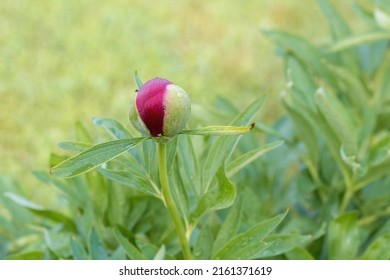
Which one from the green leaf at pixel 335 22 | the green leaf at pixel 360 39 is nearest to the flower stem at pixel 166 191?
the green leaf at pixel 360 39

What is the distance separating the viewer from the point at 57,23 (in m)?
3.63

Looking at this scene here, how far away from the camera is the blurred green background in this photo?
3.14 meters

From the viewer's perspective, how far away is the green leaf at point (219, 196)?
0.96 metres

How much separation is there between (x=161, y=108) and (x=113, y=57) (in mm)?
2668

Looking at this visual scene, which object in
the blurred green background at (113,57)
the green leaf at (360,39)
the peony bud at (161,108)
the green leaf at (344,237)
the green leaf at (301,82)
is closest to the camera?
the peony bud at (161,108)

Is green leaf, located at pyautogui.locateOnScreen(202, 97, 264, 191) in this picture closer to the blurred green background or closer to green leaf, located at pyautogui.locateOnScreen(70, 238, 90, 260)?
green leaf, located at pyautogui.locateOnScreen(70, 238, 90, 260)

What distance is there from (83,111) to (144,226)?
197 centimetres

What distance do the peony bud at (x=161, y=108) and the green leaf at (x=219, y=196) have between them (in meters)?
0.15

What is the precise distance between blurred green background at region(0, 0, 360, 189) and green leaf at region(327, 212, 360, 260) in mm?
1842

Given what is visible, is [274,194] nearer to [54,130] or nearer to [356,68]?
[356,68]

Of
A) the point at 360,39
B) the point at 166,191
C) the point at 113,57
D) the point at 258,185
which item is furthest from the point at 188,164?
the point at 113,57

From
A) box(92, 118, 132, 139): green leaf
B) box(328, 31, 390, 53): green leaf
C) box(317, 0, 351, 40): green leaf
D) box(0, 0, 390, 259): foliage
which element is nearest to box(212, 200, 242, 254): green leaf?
box(0, 0, 390, 259): foliage

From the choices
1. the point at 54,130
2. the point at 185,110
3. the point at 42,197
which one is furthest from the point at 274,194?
the point at 54,130

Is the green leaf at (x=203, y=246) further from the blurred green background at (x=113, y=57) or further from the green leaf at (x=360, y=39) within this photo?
the blurred green background at (x=113, y=57)
